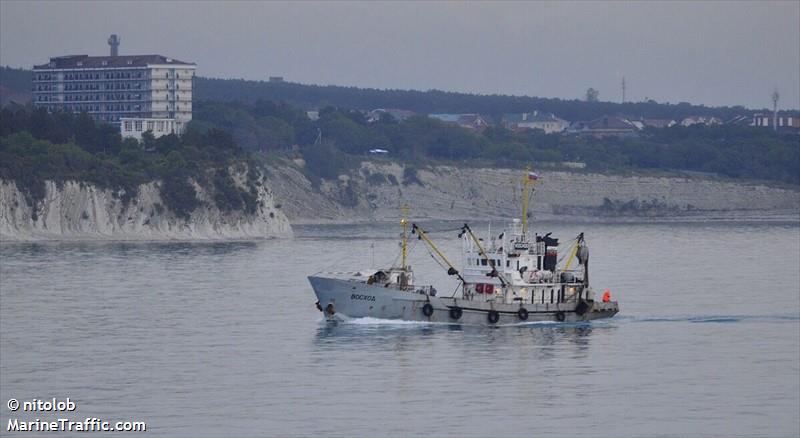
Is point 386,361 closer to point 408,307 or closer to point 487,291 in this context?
point 408,307

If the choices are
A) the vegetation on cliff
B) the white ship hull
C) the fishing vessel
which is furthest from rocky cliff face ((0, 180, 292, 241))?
the fishing vessel

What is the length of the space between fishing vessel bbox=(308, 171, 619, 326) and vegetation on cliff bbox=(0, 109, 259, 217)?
270 feet

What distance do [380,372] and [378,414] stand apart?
8.61 metres

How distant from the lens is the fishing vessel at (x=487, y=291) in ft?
259

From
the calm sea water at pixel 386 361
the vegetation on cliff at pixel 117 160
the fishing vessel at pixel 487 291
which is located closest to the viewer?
the calm sea water at pixel 386 361

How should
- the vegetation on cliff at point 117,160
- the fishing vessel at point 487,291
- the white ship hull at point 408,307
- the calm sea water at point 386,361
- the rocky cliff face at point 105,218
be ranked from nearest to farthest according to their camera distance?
1. the calm sea water at point 386,361
2. the white ship hull at point 408,307
3. the fishing vessel at point 487,291
4. the rocky cliff face at point 105,218
5. the vegetation on cliff at point 117,160

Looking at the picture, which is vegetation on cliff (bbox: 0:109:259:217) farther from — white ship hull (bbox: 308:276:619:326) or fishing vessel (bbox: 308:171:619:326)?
fishing vessel (bbox: 308:171:619:326)

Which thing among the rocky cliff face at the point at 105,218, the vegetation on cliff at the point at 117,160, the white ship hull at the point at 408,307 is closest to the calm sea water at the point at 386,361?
the white ship hull at the point at 408,307

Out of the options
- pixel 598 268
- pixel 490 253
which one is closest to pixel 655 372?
pixel 490 253

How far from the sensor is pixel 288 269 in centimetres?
11800

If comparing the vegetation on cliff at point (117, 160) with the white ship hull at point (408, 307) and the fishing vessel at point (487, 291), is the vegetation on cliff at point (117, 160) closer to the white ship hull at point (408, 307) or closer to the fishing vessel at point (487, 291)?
the white ship hull at point (408, 307)

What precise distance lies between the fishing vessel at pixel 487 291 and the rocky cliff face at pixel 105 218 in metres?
79.8

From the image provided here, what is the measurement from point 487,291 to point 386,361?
46.3ft

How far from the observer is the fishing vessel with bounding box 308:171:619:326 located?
259 feet
